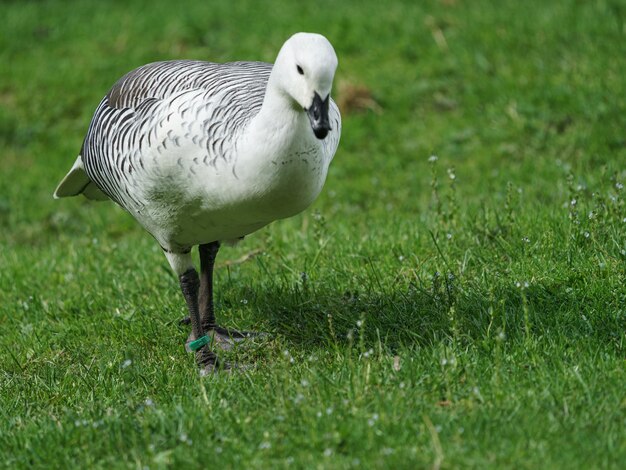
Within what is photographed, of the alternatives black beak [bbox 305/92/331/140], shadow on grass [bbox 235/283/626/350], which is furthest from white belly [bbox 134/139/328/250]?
shadow on grass [bbox 235/283/626/350]

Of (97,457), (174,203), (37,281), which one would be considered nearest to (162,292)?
(37,281)

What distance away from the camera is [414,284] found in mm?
4758

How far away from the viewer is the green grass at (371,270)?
3445mm

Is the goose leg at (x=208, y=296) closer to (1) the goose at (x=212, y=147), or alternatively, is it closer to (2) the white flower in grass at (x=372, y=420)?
(1) the goose at (x=212, y=147)

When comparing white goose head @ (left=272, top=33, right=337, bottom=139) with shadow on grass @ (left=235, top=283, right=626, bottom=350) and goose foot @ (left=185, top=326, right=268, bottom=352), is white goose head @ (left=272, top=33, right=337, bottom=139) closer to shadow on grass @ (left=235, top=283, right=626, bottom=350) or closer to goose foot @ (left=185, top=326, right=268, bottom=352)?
shadow on grass @ (left=235, top=283, right=626, bottom=350)

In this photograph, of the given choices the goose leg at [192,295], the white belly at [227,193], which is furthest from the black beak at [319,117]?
the goose leg at [192,295]

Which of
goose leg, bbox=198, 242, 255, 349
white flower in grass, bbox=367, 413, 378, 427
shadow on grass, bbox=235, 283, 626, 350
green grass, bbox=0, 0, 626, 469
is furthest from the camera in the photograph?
goose leg, bbox=198, 242, 255, 349

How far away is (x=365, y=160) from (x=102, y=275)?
2891 mm

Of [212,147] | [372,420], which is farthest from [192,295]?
[372,420]

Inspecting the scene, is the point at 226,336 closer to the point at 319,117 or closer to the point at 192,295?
the point at 192,295

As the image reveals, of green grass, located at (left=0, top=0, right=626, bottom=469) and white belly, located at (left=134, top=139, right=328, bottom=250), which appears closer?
green grass, located at (left=0, top=0, right=626, bottom=469)

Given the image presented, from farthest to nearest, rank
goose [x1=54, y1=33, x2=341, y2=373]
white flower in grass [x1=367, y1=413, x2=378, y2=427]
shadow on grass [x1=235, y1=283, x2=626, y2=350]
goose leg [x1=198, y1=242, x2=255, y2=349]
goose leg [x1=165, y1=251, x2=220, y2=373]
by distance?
1. goose leg [x1=198, y1=242, x2=255, y2=349]
2. goose leg [x1=165, y1=251, x2=220, y2=373]
3. shadow on grass [x1=235, y1=283, x2=626, y2=350]
4. goose [x1=54, y1=33, x2=341, y2=373]
5. white flower in grass [x1=367, y1=413, x2=378, y2=427]

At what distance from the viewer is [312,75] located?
11.6ft

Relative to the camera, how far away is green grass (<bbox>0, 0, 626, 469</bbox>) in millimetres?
3445
